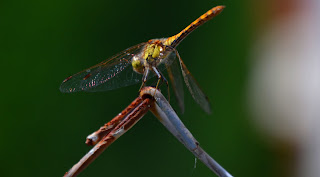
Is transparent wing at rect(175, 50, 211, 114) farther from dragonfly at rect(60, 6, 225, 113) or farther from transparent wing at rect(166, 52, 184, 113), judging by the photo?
transparent wing at rect(166, 52, 184, 113)

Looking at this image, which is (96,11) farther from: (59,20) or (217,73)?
(217,73)

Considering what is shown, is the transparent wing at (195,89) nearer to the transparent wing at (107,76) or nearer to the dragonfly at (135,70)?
the dragonfly at (135,70)

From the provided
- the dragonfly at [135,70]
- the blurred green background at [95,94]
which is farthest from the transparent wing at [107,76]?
the blurred green background at [95,94]

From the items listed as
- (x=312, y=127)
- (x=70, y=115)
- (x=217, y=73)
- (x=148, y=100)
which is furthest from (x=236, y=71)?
(x=148, y=100)

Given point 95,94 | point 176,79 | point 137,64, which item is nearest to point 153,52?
point 137,64

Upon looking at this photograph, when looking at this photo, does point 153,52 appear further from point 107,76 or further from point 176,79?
point 176,79

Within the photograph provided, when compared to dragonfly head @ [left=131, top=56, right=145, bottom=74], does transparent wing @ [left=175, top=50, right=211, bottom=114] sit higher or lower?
lower

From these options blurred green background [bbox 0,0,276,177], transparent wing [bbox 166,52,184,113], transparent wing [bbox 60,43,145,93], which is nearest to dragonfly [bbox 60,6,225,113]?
transparent wing [bbox 60,43,145,93]
